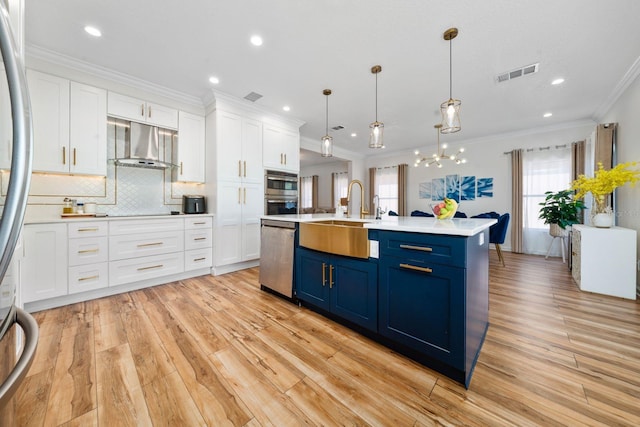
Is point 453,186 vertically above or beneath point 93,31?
beneath

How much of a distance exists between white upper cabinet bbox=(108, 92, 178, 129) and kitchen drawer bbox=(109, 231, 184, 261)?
5.12ft

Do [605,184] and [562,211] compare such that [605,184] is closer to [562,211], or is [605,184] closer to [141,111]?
[562,211]

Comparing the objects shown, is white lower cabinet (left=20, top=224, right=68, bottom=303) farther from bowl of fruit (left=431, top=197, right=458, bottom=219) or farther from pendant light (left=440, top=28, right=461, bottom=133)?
pendant light (left=440, top=28, right=461, bottom=133)

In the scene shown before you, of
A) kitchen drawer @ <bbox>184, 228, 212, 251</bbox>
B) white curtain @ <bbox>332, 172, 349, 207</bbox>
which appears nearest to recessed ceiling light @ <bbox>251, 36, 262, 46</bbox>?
kitchen drawer @ <bbox>184, 228, 212, 251</bbox>

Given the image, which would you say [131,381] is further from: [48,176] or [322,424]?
[48,176]

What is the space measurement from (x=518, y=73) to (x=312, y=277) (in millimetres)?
3511

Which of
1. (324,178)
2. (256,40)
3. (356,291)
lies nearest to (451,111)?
(356,291)

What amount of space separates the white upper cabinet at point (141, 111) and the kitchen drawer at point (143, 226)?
137 cm

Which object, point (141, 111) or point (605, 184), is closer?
point (605, 184)

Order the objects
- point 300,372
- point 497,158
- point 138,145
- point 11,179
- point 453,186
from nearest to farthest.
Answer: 1. point 11,179
2. point 300,372
3. point 138,145
4. point 497,158
5. point 453,186

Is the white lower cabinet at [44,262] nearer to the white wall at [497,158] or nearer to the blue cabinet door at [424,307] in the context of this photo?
the blue cabinet door at [424,307]

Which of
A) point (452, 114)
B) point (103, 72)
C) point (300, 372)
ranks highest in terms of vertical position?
point (103, 72)

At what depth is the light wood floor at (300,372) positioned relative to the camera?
121 cm

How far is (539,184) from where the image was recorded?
5023mm
